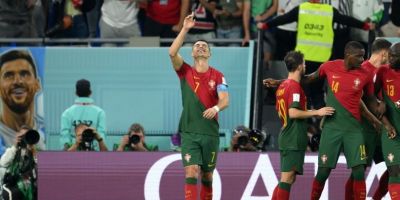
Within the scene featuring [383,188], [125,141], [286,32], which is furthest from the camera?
[286,32]

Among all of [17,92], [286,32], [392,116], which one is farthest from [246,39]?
[392,116]

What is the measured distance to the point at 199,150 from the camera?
71.3ft

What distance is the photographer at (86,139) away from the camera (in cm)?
2417

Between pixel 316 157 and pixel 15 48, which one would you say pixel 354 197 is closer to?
pixel 316 157

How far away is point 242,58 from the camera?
26.7m

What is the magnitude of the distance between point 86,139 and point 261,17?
152 inches

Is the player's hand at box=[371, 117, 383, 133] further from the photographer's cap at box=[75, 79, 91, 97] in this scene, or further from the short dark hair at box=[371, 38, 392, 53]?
the photographer's cap at box=[75, 79, 91, 97]

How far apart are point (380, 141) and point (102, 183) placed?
4.22 m

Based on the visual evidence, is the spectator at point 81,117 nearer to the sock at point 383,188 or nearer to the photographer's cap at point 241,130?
the photographer's cap at point 241,130

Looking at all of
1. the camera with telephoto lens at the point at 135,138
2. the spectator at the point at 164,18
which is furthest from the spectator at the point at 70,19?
the camera with telephoto lens at the point at 135,138

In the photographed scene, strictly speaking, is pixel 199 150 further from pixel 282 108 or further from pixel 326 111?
pixel 326 111

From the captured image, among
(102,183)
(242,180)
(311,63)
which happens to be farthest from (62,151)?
(311,63)

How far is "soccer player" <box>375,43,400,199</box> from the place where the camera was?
20.9 m

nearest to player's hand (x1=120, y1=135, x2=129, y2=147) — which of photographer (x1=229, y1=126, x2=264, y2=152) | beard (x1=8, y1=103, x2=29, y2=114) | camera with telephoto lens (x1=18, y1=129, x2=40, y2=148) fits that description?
photographer (x1=229, y1=126, x2=264, y2=152)
